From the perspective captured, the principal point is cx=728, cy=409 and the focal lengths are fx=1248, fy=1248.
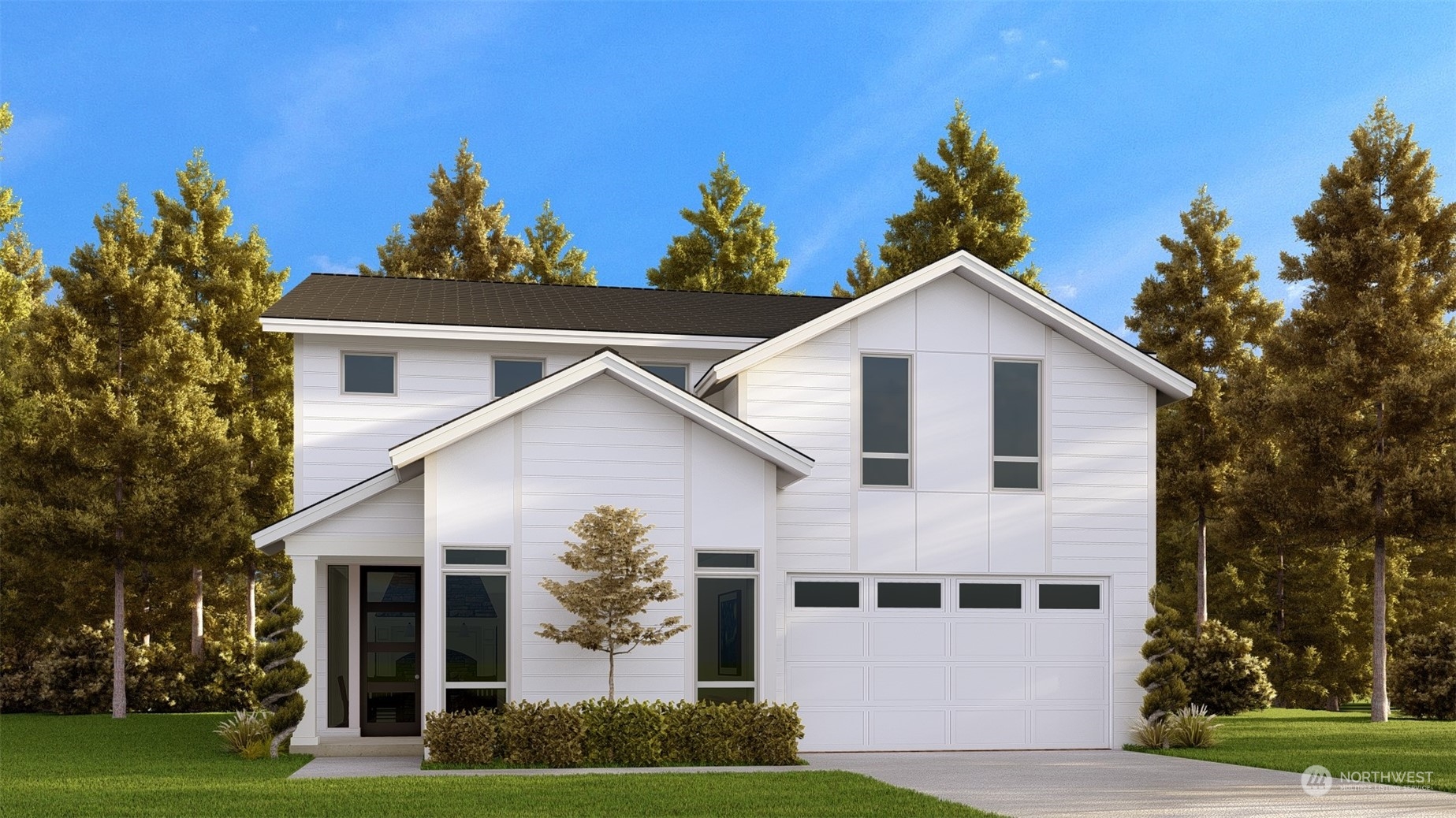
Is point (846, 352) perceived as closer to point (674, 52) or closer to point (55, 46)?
point (674, 52)

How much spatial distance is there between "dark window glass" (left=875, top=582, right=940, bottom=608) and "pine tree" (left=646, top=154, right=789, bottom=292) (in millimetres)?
22952

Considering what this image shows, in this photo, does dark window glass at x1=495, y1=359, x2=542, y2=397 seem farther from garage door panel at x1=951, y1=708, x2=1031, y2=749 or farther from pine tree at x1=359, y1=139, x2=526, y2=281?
pine tree at x1=359, y1=139, x2=526, y2=281

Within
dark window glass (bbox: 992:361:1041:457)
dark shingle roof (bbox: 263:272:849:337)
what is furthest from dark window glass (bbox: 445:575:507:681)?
dark window glass (bbox: 992:361:1041:457)

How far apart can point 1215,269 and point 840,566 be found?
17493mm

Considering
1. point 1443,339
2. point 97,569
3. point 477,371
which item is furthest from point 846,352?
point 97,569

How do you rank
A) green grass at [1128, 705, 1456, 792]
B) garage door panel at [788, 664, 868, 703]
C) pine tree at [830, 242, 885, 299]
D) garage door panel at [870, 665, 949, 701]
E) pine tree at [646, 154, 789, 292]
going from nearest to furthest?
green grass at [1128, 705, 1456, 792] < garage door panel at [788, 664, 868, 703] < garage door panel at [870, 665, 949, 701] < pine tree at [646, 154, 789, 292] < pine tree at [830, 242, 885, 299]

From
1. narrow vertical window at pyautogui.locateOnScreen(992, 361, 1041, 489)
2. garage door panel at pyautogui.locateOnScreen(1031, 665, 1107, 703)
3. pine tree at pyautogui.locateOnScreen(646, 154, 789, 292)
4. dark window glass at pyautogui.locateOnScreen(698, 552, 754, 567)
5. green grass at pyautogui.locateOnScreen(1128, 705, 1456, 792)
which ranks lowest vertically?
green grass at pyautogui.locateOnScreen(1128, 705, 1456, 792)

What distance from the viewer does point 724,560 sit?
57.7 ft

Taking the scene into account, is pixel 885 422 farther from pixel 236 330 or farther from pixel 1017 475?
pixel 236 330

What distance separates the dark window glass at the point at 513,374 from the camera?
70.1 ft

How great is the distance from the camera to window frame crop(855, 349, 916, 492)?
19.3 meters

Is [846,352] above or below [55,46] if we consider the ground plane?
below

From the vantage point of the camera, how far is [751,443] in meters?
17.3

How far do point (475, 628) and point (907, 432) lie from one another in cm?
725
